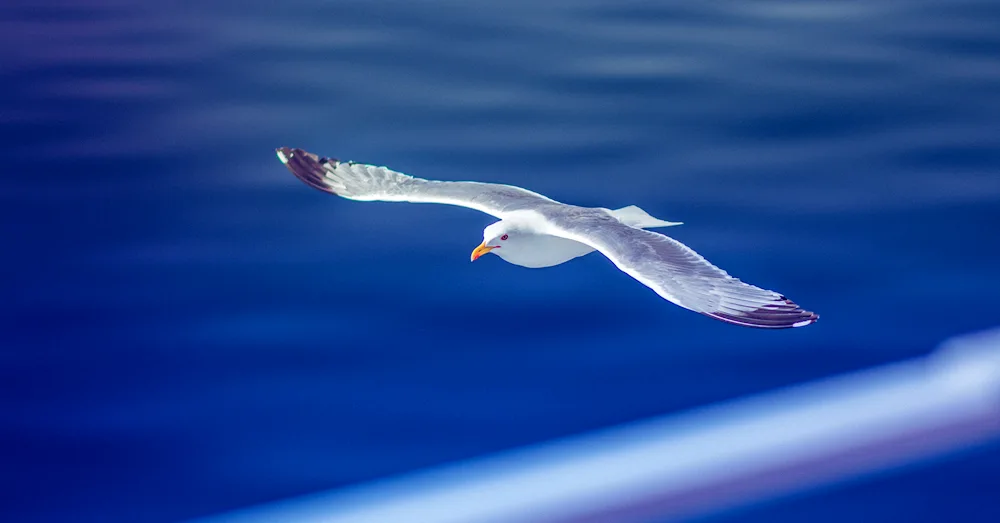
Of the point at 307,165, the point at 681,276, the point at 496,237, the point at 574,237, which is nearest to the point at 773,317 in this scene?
the point at 681,276

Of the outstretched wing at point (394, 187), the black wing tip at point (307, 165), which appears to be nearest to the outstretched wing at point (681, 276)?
the outstretched wing at point (394, 187)

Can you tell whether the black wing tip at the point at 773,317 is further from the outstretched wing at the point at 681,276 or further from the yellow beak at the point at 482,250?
the yellow beak at the point at 482,250

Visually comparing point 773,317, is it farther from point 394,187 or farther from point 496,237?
point 394,187

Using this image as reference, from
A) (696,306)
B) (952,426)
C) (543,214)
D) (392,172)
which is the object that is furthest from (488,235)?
(952,426)

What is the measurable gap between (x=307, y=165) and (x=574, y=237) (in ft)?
6.64

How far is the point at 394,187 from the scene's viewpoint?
5.33 m

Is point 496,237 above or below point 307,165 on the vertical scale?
below

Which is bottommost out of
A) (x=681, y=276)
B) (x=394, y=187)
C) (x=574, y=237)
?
(x=681, y=276)

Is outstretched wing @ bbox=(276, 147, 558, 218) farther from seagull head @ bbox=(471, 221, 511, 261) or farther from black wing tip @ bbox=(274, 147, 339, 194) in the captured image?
seagull head @ bbox=(471, 221, 511, 261)

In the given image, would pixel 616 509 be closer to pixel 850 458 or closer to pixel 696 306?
pixel 850 458

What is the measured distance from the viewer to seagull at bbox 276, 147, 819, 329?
382 centimetres

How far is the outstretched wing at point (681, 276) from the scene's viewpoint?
3.74m

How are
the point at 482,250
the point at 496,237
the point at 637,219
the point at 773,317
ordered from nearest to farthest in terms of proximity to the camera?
the point at 773,317, the point at 496,237, the point at 482,250, the point at 637,219

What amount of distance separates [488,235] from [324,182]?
122 centimetres
